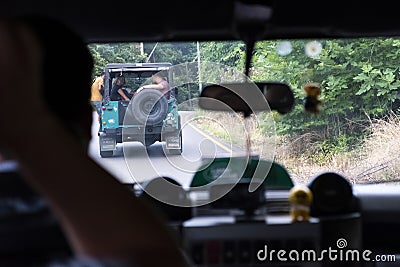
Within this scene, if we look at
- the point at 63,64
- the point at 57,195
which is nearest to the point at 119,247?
the point at 57,195

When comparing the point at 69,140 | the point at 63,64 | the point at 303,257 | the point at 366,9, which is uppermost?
the point at 366,9

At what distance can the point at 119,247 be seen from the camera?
98 centimetres

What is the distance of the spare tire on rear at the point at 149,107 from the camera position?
129 inches

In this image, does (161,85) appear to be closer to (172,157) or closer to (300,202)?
(172,157)

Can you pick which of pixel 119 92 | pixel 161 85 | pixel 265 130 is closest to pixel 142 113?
pixel 161 85

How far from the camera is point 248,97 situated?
271 cm

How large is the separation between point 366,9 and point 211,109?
0.76m

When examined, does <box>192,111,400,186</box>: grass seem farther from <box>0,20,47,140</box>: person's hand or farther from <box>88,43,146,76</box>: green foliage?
<box>0,20,47,140</box>: person's hand

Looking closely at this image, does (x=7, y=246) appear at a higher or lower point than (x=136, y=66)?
lower

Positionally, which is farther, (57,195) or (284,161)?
(284,161)

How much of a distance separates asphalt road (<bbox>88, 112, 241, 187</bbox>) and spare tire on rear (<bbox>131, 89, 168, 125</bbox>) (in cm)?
11

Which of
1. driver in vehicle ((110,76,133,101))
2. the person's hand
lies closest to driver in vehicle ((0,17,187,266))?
the person's hand

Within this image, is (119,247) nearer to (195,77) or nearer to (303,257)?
(303,257)

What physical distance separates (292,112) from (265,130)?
179 mm
